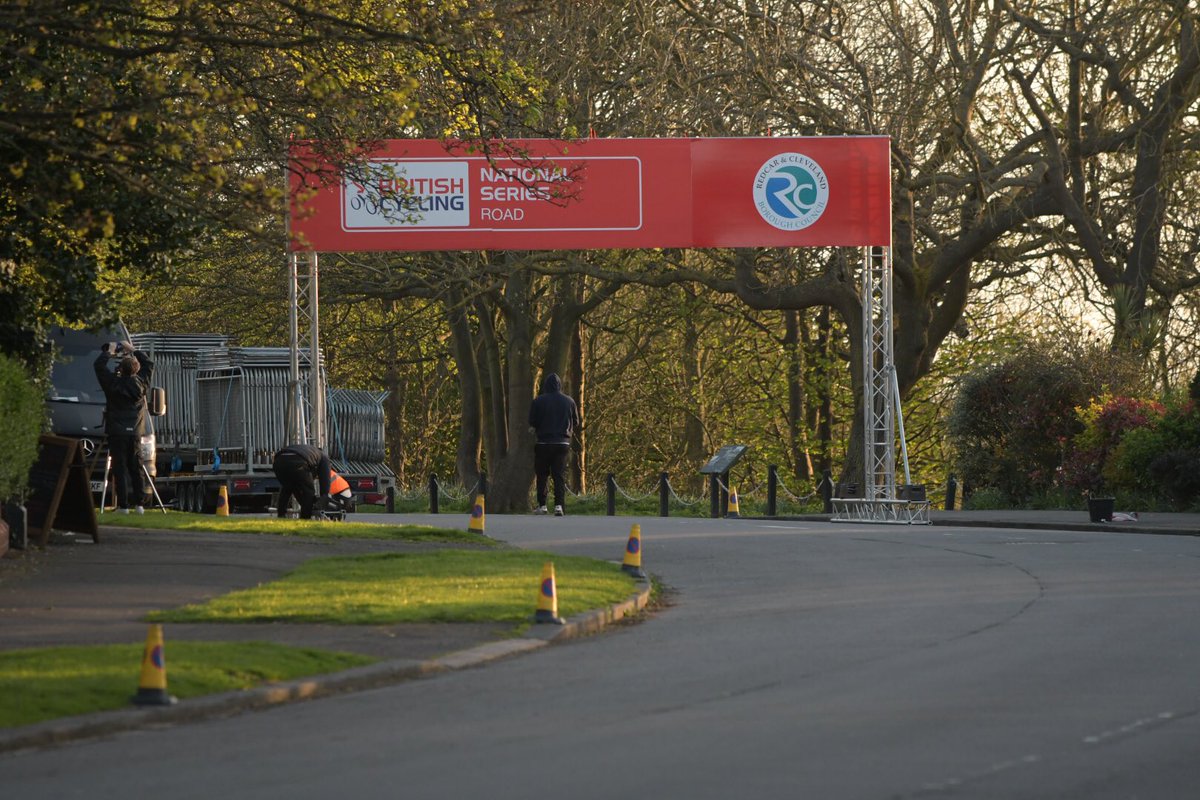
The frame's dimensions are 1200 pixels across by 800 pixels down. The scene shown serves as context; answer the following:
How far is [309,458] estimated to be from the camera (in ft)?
75.3

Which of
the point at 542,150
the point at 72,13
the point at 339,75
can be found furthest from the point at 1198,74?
the point at 72,13

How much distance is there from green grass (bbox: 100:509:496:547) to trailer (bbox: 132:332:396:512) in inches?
339

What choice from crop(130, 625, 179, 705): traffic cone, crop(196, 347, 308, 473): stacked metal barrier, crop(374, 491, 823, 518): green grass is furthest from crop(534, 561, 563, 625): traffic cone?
crop(374, 491, 823, 518): green grass

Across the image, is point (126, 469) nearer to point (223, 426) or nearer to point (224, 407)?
point (223, 426)

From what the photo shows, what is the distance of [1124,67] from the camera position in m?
30.6

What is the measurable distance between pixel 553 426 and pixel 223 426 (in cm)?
657

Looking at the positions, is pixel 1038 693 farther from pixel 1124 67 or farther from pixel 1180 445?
pixel 1124 67

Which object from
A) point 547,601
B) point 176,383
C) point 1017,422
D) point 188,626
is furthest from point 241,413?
point 547,601

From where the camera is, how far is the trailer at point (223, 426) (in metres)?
31.1

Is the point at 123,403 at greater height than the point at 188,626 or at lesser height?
greater

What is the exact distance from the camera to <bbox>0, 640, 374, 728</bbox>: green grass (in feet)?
29.7

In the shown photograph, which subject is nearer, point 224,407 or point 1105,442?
point 1105,442

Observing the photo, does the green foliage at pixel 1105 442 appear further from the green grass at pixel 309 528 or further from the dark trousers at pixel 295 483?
the dark trousers at pixel 295 483

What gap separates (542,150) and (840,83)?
21.2 feet
